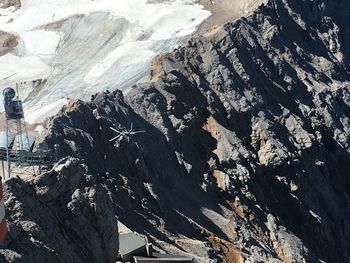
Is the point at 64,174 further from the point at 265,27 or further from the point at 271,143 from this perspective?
the point at 265,27

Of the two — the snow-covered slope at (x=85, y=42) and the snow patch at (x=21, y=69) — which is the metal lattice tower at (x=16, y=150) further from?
the snow patch at (x=21, y=69)

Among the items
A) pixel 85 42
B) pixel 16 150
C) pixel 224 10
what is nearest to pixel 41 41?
pixel 85 42

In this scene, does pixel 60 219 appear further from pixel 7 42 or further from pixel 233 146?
pixel 7 42

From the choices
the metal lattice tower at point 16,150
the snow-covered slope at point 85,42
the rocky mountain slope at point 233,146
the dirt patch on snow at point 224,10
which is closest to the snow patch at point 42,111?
the snow-covered slope at point 85,42

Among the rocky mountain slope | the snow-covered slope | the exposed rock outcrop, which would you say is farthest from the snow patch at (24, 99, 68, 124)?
the exposed rock outcrop

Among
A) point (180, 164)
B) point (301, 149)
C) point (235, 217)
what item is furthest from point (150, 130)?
point (301, 149)
